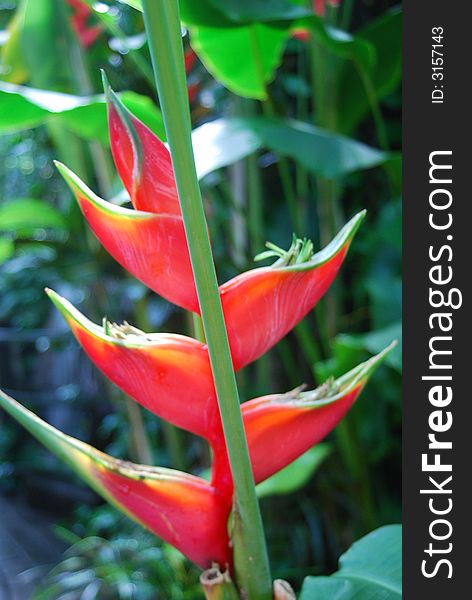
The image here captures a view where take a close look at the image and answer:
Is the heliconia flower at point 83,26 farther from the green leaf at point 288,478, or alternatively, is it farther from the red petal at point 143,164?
the red petal at point 143,164

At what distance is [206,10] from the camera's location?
518mm

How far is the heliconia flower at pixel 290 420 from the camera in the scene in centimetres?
25

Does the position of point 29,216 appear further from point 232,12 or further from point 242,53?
point 232,12

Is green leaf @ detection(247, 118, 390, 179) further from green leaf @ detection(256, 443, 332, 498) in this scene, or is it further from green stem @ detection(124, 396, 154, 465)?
green stem @ detection(124, 396, 154, 465)

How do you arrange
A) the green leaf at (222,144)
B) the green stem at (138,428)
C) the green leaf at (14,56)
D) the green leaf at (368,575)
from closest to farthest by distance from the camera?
1. the green leaf at (368,575)
2. the green leaf at (222,144)
3. the green leaf at (14,56)
4. the green stem at (138,428)

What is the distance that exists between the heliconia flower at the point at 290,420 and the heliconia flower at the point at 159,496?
24 mm

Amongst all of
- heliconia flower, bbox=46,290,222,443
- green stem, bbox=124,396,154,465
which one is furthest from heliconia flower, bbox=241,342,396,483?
green stem, bbox=124,396,154,465

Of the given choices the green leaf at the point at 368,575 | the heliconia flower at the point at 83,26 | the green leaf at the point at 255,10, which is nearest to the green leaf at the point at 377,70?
the green leaf at the point at 255,10

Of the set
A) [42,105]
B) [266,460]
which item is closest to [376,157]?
[42,105]

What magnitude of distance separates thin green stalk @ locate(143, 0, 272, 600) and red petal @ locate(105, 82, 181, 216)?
2 cm

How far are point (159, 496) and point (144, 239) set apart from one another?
0.32 feet

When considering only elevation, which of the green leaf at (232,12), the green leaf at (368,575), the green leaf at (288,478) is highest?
the green leaf at (232,12)

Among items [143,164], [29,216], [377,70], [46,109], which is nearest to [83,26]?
[29,216]

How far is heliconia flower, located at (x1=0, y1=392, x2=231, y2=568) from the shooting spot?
25cm
